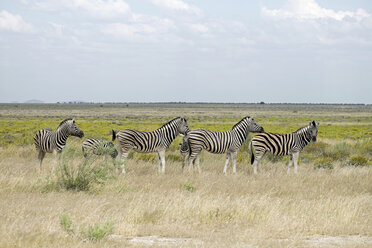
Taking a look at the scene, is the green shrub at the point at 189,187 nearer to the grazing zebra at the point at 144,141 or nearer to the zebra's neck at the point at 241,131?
the grazing zebra at the point at 144,141

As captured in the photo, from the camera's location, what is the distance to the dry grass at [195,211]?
298 inches

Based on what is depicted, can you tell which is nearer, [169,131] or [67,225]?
[67,225]

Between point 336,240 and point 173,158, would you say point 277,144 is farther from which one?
point 336,240

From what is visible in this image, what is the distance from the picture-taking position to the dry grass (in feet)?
24.8

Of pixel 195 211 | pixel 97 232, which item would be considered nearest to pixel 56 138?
pixel 195 211

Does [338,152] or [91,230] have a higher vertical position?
[91,230]

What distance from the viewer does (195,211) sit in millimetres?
9141

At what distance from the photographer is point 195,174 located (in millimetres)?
14258

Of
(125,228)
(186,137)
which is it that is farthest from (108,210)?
(186,137)

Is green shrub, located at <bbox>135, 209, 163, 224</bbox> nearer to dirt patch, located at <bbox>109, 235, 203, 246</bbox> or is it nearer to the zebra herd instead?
dirt patch, located at <bbox>109, 235, 203, 246</bbox>

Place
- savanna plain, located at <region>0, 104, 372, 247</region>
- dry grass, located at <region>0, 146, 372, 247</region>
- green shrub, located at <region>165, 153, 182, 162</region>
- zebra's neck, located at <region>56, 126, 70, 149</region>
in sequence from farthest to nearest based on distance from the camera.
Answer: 1. green shrub, located at <region>165, 153, 182, 162</region>
2. zebra's neck, located at <region>56, 126, 70, 149</region>
3. dry grass, located at <region>0, 146, 372, 247</region>
4. savanna plain, located at <region>0, 104, 372, 247</region>

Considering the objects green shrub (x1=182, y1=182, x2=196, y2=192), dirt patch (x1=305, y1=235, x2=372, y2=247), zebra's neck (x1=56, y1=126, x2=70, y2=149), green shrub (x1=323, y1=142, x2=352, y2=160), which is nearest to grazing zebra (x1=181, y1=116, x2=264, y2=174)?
green shrub (x1=182, y1=182, x2=196, y2=192)

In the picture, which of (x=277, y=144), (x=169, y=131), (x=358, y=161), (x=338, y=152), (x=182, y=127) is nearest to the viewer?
(x=277, y=144)

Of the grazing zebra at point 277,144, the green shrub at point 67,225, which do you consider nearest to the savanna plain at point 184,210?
the green shrub at point 67,225
